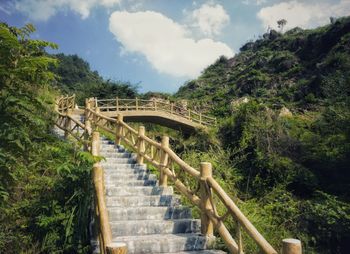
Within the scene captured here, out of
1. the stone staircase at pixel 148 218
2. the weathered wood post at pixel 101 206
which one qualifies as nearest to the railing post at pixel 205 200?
the stone staircase at pixel 148 218

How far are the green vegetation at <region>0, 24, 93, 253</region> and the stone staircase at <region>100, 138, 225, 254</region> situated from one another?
31.6 inches

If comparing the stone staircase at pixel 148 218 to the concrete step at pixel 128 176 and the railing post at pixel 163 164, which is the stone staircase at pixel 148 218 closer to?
the concrete step at pixel 128 176

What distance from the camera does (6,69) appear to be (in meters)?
5.89

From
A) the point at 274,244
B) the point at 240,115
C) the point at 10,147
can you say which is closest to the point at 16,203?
the point at 10,147

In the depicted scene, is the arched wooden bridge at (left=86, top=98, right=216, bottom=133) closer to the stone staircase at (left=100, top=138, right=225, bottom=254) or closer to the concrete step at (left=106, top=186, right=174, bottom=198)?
the stone staircase at (left=100, top=138, right=225, bottom=254)

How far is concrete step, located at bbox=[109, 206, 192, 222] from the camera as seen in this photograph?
7.41 meters

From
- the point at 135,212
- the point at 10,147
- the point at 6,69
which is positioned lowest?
the point at 135,212

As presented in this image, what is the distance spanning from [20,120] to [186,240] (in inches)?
140

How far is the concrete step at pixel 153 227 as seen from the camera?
22.6 feet

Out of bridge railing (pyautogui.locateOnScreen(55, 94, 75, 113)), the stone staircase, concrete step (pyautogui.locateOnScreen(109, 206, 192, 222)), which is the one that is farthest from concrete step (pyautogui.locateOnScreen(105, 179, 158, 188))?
bridge railing (pyautogui.locateOnScreen(55, 94, 75, 113))

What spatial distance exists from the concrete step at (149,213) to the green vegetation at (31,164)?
25.9 inches

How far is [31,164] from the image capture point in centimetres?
698

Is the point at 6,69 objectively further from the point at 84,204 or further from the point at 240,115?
the point at 240,115

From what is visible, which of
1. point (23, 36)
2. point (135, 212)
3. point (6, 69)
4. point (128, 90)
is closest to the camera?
point (6, 69)
